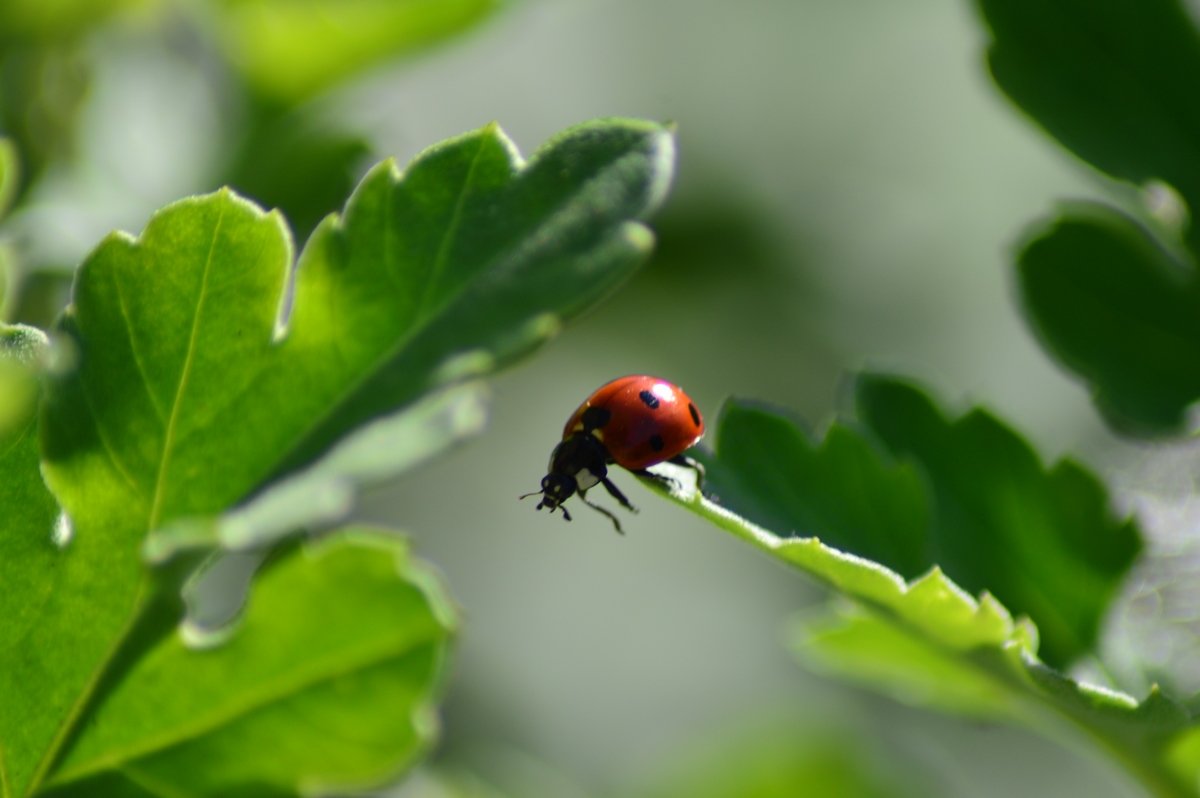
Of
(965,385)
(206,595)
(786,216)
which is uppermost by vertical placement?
(786,216)

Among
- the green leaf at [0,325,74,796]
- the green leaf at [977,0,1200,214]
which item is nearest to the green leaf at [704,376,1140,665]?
the green leaf at [977,0,1200,214]

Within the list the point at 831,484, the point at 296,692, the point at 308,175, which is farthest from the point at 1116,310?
the point at 296,692

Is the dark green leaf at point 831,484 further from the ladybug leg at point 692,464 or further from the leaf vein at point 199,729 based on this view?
Result: the leaf vein at point 199,729

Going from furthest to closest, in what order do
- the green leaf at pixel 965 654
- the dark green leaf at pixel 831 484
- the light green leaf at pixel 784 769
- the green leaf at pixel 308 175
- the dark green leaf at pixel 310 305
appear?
the light green leaf at pixel 784 769 < the green leaf at pixel 308 175 < the dark green leaf at pixel 831 484 < the green leaf at pixel 965 654 < the dark green leaf at pixel 310 305

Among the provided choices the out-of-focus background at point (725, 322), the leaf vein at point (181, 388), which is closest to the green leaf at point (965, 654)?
the leaf vein at point (181, 388)

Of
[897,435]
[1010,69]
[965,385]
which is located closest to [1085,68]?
[1010,69]

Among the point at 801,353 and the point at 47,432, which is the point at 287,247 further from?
the point at 801,353

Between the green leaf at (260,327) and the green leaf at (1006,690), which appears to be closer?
the green leaf at (260,327)
